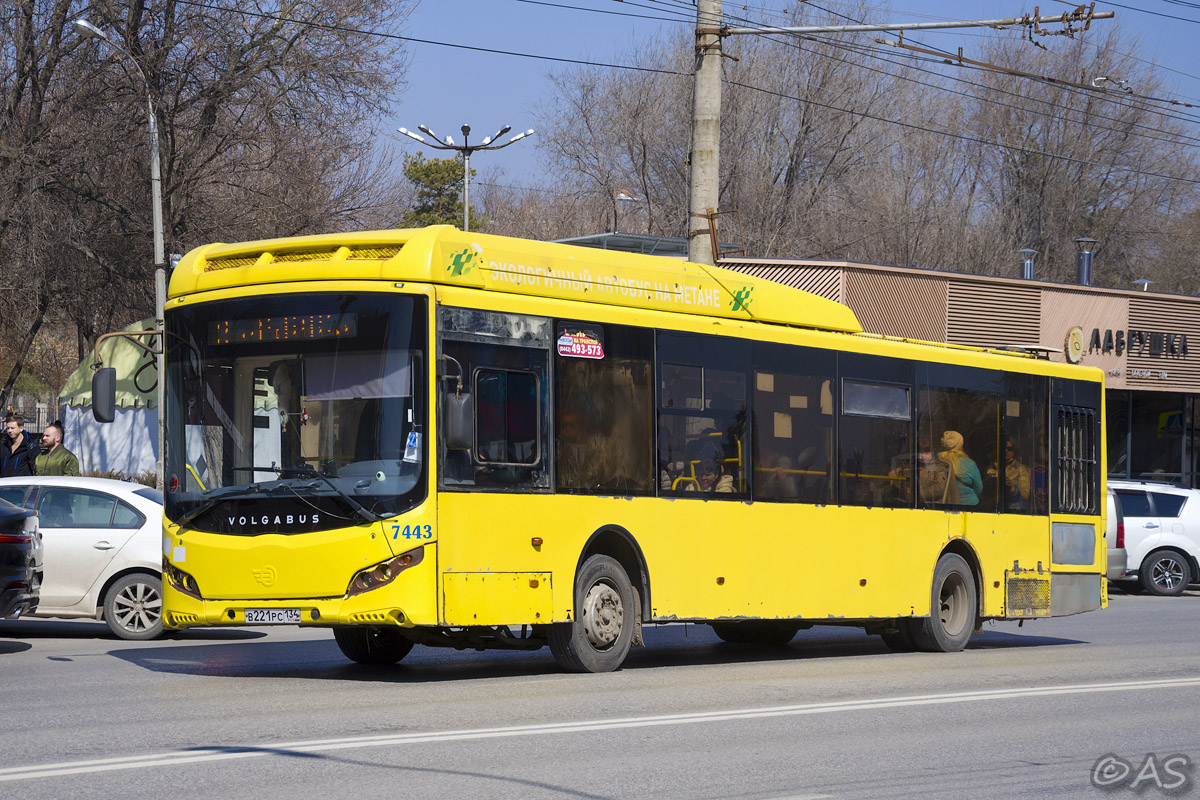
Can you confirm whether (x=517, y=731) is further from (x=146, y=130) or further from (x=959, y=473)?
(x=146, y=130)

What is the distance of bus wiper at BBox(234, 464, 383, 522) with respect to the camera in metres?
10.2

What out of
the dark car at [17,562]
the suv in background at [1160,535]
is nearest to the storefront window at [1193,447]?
the suv in background at [1160,535]

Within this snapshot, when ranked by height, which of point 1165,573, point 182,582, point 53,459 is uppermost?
point 53,459

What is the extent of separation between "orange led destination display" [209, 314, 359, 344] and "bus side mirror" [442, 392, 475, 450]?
0.85 m

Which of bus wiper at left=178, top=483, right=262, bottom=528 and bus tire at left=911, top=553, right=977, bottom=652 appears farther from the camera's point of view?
bus tire at left=911, top=553, right=977, bottom=652

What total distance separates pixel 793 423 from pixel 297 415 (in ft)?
15.0

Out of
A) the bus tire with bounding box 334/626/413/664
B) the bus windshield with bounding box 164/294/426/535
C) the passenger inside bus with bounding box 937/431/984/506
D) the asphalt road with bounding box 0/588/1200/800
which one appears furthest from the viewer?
the passenger inside bus with bounding box 937/431/984/506

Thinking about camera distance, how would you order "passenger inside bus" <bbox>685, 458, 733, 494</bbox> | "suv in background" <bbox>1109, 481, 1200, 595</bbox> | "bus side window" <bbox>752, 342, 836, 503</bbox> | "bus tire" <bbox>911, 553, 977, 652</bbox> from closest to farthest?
"passenger inside bus" <bbox>685, 458, 733, 494</bbox>
"bus side window" <bbox>752, 342, 836, 503</bbox>
"bus tire" <bbox>911, 553, 977, 652</bbox>
"suv in background" <bbox>1109, 481, 1200, 595</bbox>

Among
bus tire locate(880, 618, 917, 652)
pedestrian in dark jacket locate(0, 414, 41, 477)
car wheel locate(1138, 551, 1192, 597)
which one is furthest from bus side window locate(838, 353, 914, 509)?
car wheel locate(1138, 551, 1192, 597)

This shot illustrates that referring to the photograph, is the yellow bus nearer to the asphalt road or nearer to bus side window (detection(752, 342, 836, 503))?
bus side window (detection(752, 342, 836, 503))

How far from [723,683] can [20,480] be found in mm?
7378

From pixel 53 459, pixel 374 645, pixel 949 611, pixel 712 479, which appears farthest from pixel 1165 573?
pixel 53 459

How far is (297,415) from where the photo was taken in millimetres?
10539

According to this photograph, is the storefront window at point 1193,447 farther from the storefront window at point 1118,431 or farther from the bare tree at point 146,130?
the bare tree at point 146,130
